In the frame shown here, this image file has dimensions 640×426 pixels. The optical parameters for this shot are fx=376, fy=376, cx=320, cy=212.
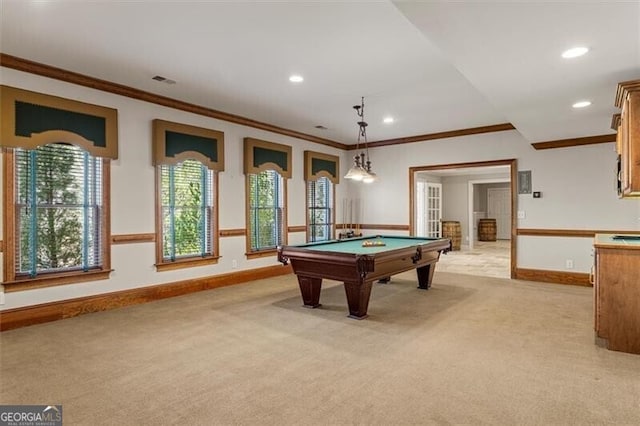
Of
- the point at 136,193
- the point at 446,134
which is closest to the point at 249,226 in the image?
the point at 136,193

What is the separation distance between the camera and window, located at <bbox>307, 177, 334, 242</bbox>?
7457mm

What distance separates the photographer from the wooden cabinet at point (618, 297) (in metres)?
3.06

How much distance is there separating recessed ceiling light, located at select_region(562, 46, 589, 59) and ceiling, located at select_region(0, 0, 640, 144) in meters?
0.05

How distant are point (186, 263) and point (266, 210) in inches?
69.8

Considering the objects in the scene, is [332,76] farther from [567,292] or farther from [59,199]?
[567,292]

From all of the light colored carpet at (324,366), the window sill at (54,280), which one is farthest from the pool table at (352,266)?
the window sill at (54,280)

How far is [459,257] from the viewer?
9070 mm

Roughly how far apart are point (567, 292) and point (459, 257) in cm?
387

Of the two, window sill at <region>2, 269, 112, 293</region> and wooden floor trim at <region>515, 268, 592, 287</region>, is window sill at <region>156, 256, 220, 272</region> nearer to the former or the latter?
window sill at <region>2, 269, 112, 293</region>

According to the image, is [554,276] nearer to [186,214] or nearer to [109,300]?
[186,214]

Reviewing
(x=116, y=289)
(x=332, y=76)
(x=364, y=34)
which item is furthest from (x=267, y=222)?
(x=364, y=34)

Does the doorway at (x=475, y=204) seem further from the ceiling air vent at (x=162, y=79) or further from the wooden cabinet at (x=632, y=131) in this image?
the ceiling air vent at (x=162, y=79)

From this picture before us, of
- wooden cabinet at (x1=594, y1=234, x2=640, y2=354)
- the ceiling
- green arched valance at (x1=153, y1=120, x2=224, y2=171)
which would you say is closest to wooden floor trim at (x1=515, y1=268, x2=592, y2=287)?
the ceiling

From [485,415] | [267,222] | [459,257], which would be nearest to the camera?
[485,415]
